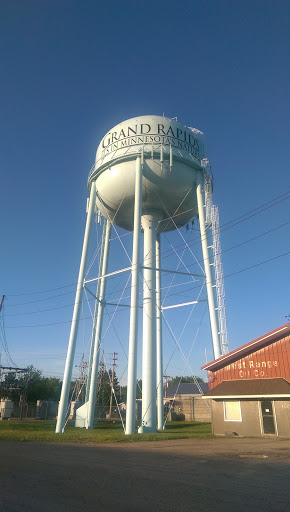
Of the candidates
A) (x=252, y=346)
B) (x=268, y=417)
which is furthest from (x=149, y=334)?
(x=268, y=417)

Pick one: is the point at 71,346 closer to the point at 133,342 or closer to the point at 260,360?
the point at 133,342

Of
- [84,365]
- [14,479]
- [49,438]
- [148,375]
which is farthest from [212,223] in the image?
[84,365]

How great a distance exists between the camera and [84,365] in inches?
1842

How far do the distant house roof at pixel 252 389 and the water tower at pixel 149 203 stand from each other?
161 centimetres

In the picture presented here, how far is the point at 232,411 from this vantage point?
15.7 metres

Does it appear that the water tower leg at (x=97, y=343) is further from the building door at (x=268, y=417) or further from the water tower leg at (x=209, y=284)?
the building door at (x=268, y=417)

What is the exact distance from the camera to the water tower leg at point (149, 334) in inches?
655

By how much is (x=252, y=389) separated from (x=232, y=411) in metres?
1.47

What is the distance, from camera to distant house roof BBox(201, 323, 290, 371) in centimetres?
1549

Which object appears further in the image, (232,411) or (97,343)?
(97,343)

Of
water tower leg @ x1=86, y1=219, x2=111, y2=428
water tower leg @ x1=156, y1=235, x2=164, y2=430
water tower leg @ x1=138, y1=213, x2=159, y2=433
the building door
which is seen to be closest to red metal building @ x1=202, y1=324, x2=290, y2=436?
the building door

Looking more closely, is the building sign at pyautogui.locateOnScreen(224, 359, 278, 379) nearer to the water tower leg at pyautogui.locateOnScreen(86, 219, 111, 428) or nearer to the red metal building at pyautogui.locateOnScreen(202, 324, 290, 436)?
the red metal building at pyautogui.locateOnScreen(202, 324, 290, 436)

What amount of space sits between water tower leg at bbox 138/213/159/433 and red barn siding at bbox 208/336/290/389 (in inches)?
135

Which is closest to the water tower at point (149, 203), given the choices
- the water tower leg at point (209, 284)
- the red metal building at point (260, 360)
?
the water tower leg at point (209, 284)
